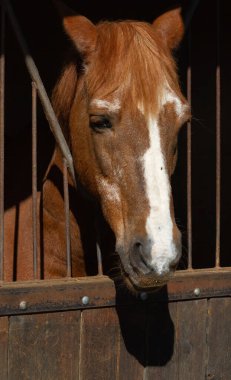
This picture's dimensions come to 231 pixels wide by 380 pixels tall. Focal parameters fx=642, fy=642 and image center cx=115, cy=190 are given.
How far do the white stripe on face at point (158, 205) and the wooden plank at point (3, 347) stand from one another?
63 cm

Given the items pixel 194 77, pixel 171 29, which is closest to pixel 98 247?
pixel 171 29

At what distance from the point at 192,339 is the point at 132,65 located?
3.97ft

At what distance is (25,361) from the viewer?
240 cm

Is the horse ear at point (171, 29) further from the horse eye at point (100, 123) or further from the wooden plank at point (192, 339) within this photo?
the wooden plank at point (192, 339)

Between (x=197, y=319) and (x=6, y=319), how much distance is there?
2.88ft

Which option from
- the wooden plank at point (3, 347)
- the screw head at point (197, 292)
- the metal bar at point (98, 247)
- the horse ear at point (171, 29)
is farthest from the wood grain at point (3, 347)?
the horse ear at point (171, 29)

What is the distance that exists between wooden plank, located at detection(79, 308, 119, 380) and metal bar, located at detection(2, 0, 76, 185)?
0.61 metres

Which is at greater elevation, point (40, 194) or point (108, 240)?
point (40, 194)

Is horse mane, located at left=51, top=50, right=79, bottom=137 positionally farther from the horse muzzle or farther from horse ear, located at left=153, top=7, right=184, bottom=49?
the horse muzzle

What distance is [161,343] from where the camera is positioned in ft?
8.84

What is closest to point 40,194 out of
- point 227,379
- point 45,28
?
point 227,379

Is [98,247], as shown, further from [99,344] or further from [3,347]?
[3,347]

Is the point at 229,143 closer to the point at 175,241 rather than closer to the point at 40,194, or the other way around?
the point at 40,194

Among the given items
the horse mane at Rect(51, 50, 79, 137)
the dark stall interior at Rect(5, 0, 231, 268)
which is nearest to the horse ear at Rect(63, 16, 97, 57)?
the horse mane at Rect(51, 50, 79, 137)
